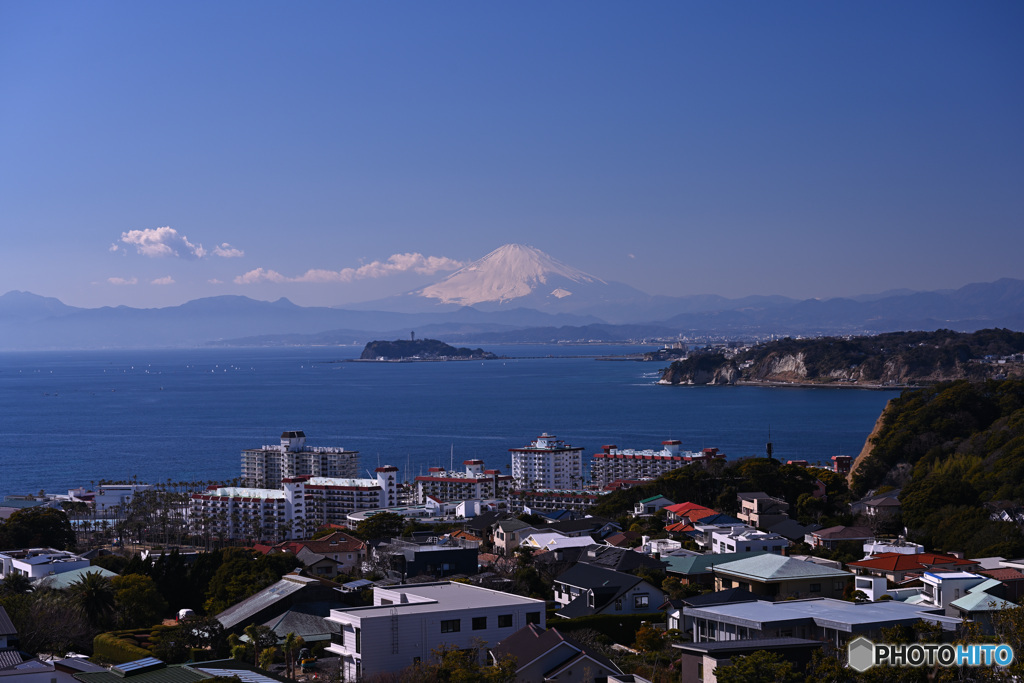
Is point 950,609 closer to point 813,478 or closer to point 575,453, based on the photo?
point 813,478

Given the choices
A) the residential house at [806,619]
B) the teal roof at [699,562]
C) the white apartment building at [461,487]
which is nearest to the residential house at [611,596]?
the teal roof at [699,562]

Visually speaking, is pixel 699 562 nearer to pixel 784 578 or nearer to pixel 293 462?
pixel 784 578

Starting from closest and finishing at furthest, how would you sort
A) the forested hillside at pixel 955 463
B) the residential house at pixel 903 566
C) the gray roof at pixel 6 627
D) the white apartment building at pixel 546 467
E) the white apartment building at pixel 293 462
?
1. the gray roof at pixel 6 627
2. the residential house at pixel 903 566
3. the forested hillside at pixel 955 463
4. the white apartment building at pixel 293 462
5. the white apartment building at pixel 546 467

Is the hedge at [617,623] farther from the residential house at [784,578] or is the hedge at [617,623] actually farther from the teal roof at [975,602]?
the teal roof at [975,602]

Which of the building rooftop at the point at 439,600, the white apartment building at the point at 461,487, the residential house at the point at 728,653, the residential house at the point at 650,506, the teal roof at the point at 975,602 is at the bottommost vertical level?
the white apartment building at the point at 461,487

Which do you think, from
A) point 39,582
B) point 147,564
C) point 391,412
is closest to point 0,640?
point 147,564

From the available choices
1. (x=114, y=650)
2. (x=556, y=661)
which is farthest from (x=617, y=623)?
(x=114, y=650)

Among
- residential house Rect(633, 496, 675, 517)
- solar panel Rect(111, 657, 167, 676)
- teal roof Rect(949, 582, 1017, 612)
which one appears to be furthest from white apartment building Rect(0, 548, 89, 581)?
teal roof Rect(949, 582, 1017, 612)

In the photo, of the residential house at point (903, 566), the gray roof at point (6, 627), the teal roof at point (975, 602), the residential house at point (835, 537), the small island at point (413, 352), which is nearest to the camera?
the gray roof at point (6, 627)
